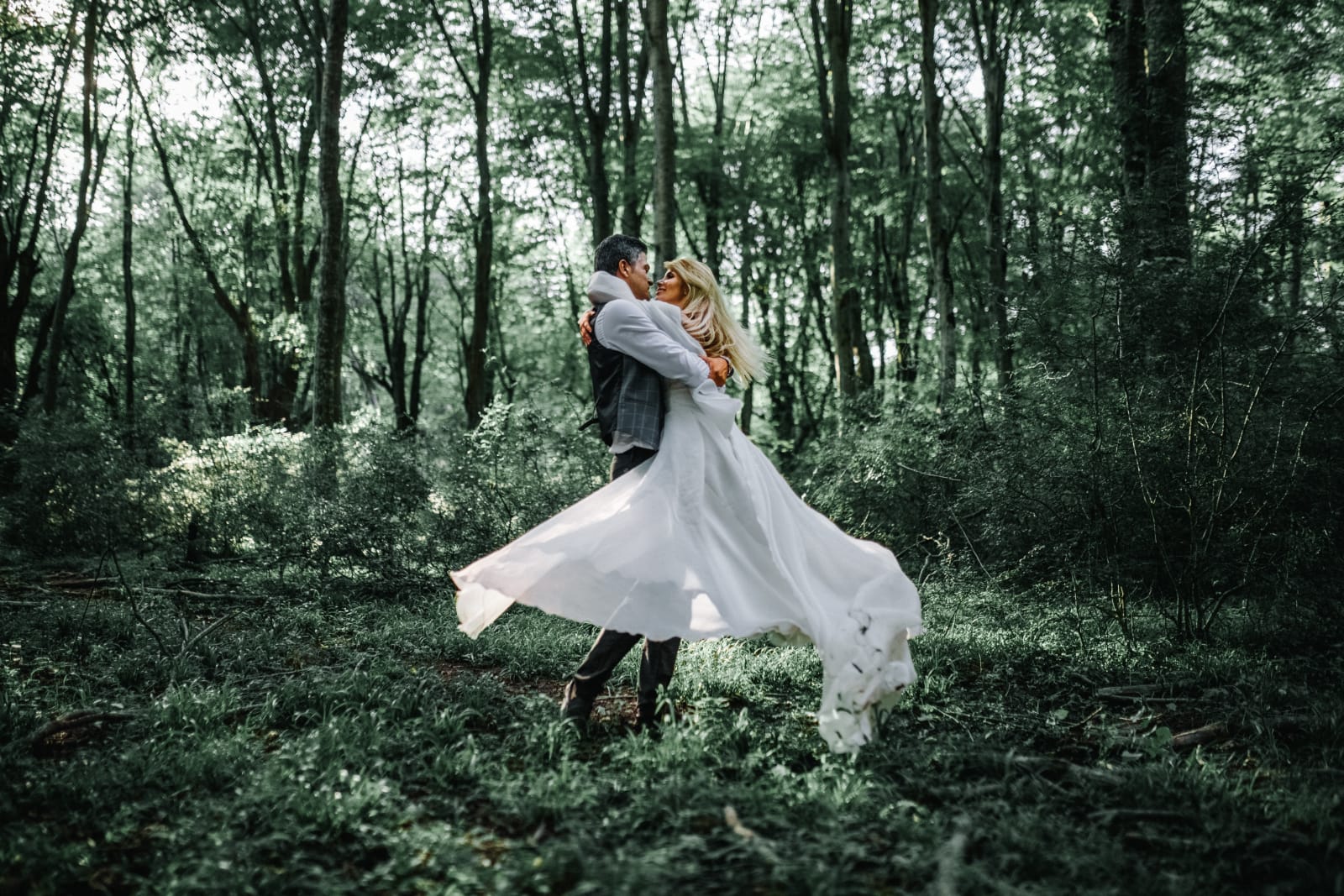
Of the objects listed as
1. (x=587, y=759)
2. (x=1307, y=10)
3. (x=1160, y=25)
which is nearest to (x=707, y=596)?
(x=587, y=759)

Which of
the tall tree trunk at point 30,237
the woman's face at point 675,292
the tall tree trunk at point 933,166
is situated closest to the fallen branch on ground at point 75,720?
the woman's face at point 675,292

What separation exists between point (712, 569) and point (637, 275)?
1648 millimetres

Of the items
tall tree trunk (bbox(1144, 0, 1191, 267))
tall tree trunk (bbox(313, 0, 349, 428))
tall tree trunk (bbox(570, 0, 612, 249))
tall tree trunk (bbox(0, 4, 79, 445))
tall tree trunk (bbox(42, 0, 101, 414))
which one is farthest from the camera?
tall tree trunk (bbox(0, 4, 79, 445))

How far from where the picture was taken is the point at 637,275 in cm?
461

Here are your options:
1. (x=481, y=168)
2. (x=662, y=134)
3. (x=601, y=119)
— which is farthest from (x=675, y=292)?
(x=481, y=168)

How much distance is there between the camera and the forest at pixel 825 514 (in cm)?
311

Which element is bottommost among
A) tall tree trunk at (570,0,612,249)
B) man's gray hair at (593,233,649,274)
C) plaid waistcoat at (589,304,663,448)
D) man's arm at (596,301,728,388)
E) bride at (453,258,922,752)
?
bride at (453,258,922,752)

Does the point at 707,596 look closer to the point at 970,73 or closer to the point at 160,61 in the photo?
the point at 970,73

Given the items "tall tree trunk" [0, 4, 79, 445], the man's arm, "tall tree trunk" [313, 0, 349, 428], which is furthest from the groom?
"tall tree trunk" [0, 4, 79, 445]

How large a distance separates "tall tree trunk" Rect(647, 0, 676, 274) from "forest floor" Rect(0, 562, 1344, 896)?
6.43 meters

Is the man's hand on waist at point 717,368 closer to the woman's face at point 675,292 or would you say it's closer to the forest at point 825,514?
the woman's face at point 675,292

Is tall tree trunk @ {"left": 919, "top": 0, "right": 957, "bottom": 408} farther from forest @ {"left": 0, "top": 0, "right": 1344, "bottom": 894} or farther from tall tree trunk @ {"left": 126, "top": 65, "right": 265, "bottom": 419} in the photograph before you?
tall tree trunk @ {"left": 126, "top": 65, "right": 265, "bottom": 419}

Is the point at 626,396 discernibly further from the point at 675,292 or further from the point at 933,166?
the point at 933,166

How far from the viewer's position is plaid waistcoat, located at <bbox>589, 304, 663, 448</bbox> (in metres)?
4.23
